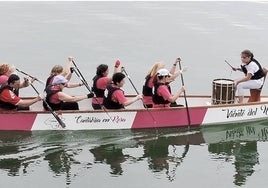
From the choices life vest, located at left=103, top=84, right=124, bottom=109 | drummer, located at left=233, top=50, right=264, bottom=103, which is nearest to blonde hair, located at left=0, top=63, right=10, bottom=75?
life vest, located at left=103, top=84, right=124, bottom=109

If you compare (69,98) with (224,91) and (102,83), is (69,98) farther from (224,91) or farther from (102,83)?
(224,91)

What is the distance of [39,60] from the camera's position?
68.1 feet

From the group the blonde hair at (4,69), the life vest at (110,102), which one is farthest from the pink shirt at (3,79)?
the life vest at (110,102)

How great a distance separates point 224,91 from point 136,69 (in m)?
5.69

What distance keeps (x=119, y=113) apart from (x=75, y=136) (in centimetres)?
114

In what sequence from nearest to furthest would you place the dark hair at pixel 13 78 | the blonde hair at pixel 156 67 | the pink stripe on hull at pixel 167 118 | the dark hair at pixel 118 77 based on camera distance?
the dark hair at pixel 13 78 < the dark hair at pixel 118 77 < the pink stripe on hull at pixel 167 118 < the blonde hair at pixel 156 67

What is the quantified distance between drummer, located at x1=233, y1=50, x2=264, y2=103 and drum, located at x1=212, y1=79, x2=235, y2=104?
172mm

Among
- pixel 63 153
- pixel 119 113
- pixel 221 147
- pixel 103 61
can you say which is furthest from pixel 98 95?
pixel 103 61

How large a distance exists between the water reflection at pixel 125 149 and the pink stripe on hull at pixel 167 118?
175 millimetres

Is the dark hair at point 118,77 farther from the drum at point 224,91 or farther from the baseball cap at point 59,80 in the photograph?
the drum at point 224,91

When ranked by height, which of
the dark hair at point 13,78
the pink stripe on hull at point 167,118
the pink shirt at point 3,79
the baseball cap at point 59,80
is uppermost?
the dark hair at point 13,78

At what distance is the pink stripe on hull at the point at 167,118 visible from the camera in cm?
1402

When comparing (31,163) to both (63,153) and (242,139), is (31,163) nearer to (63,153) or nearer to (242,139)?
(63,153)

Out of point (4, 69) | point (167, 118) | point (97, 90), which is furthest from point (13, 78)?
point (167, 118)
